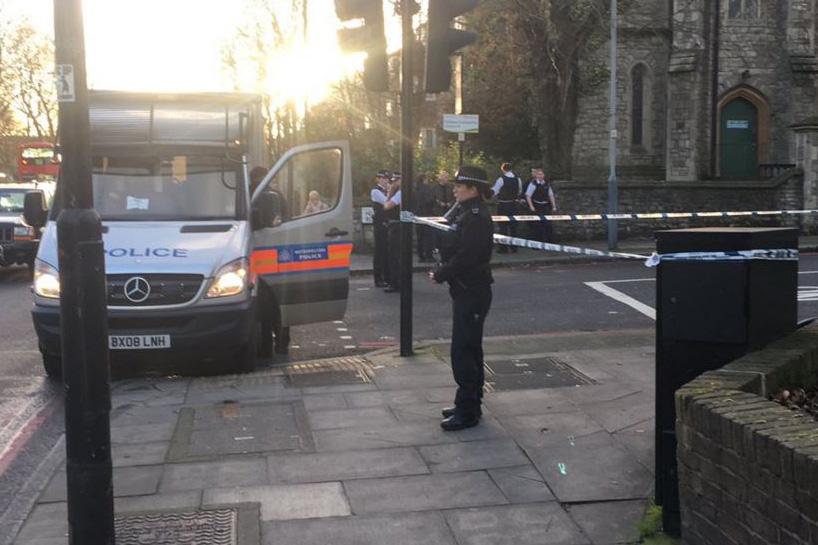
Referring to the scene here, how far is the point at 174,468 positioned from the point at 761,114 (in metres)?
29.5

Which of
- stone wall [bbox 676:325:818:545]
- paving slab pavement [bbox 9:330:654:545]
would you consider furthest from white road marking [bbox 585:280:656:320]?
stone wall [bbox 676:325:818:545]

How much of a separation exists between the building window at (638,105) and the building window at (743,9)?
336cm

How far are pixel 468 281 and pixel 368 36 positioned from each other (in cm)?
313

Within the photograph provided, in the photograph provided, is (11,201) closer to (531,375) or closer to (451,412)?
(531,375)

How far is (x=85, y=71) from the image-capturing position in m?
3.81

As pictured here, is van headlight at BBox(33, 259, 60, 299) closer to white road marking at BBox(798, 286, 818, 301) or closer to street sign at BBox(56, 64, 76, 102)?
street sign at BBox(56, 64, 76, 102)

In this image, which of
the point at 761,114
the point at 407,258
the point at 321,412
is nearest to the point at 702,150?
the point at 761,114

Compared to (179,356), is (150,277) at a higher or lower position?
higher

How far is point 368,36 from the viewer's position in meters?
8.09

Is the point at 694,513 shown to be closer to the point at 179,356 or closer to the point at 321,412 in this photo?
the point at 321,412

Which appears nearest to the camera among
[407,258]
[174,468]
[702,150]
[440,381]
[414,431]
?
[174,468]

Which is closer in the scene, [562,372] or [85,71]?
[85,71]

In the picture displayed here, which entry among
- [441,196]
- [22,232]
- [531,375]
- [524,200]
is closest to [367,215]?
[441,196]

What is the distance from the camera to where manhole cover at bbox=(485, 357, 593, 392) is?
7.23 metres
